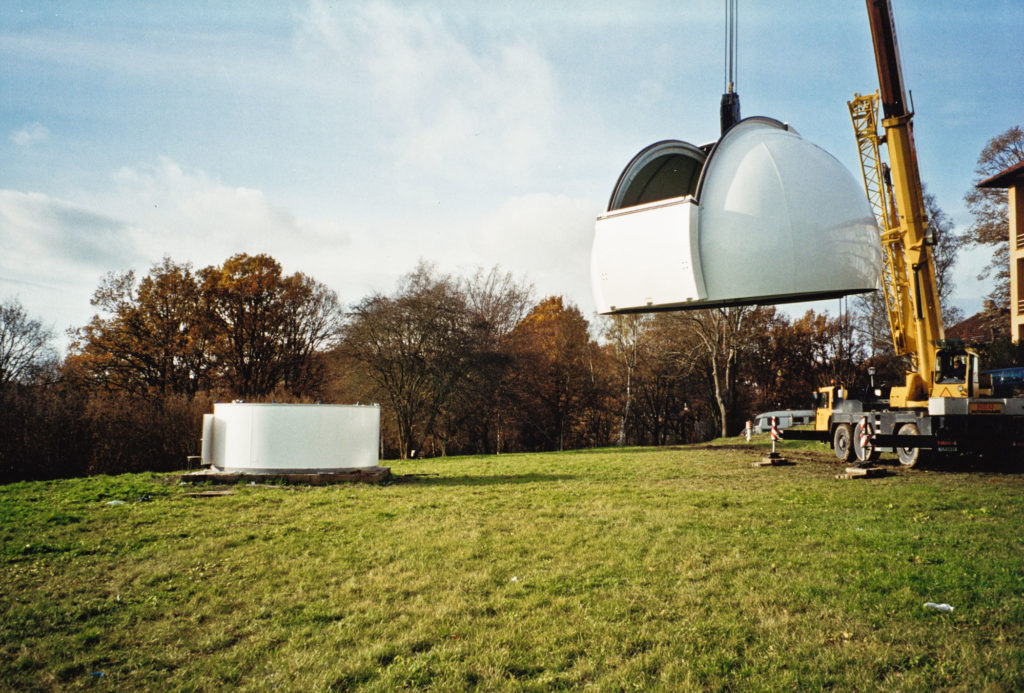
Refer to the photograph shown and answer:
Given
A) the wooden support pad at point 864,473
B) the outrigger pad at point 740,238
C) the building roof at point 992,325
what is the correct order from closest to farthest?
the outrigger pad at point 740,238 → the wooden support pad at point 864,473 → the building roof at point 992,325

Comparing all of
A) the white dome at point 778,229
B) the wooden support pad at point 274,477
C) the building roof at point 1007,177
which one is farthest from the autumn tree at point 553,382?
the white dome at point 778,229

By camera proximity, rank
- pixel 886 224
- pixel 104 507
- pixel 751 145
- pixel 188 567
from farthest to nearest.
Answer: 1. pixel 886 224
2. pixel 104 507
3. pixel 188 567
4. pixel 751 145

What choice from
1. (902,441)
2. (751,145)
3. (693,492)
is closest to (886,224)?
(902,441)

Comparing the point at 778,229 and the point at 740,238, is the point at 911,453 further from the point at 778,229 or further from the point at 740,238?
the point at 740,238

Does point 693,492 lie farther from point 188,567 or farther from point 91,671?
point 91,671

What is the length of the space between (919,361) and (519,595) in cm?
1402

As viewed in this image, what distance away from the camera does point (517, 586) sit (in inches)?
229

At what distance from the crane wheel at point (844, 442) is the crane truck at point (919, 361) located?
0.46 metres

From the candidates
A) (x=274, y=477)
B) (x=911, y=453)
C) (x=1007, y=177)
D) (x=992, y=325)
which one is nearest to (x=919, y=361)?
(x=911, y=453)

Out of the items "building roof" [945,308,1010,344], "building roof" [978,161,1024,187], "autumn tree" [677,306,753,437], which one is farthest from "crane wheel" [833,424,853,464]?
"building roof" [978,161,1024,187]

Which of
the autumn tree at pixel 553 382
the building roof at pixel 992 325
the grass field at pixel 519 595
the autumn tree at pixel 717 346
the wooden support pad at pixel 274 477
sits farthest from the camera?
the autumn tree at pixel 553 382

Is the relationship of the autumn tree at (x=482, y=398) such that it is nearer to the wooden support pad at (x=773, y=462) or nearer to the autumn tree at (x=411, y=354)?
the autumn tree at (x=411, y=354)

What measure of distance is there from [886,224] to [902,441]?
514 cm

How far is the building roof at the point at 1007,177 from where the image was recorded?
2709 cm
